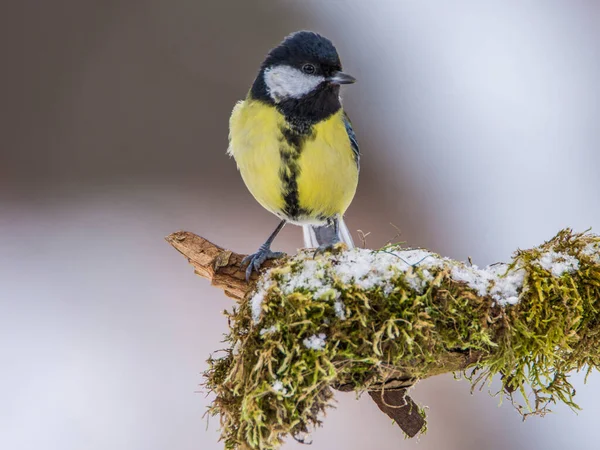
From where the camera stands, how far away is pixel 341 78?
1.97m

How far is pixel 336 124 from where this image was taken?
81.9 inches

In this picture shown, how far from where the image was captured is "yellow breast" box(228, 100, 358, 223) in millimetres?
1995

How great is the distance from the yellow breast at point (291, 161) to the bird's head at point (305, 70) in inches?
3.5

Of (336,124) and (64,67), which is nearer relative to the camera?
(336,124)

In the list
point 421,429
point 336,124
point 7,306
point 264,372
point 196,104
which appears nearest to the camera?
point 264,372

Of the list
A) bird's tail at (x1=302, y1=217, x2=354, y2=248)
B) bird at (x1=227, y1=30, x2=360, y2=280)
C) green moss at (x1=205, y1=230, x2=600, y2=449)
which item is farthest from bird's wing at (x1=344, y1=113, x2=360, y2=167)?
green moss at (x1=205, y1=230, x2=600, y2=449)

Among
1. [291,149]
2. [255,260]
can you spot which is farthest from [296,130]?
[255,260]

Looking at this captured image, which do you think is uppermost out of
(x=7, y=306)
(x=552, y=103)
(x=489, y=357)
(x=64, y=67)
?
(x=552, y=103)

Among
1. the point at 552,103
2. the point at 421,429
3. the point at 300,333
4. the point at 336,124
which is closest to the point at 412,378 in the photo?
the point at 421,429

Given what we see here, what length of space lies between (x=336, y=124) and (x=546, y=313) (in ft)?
3.32

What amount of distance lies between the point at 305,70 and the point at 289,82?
0.07 meters

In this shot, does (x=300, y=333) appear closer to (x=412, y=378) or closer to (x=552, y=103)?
(x=412, y=378)

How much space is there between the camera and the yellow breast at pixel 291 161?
1995 millimetres

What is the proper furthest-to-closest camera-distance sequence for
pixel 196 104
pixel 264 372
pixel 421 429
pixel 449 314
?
pixel 196 104, pixel 421 429, pixel 449 314, pixel 264 372
